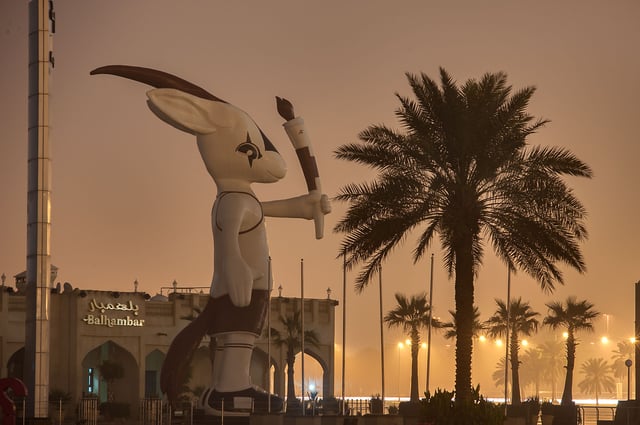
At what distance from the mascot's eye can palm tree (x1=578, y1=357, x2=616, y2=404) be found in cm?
9948

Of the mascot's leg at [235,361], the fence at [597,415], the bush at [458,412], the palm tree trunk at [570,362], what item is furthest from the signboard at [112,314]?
the bush at [458,412]

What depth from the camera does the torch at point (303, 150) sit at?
3397 centimetres

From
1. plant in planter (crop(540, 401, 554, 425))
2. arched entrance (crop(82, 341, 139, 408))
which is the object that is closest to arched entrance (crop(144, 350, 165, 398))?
arched entrance (crop(82, 341, 139, 408))

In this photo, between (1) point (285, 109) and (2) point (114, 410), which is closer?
(1) point (285, 109)

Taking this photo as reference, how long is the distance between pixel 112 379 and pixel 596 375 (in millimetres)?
79520

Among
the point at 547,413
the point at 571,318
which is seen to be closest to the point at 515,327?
the point at 571,318

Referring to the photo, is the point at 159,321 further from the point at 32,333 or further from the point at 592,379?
the point at 592,379

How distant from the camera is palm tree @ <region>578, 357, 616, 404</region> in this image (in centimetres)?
12884

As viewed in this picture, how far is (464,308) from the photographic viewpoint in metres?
28.7

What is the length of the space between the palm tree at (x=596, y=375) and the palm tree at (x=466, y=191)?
10148 cm

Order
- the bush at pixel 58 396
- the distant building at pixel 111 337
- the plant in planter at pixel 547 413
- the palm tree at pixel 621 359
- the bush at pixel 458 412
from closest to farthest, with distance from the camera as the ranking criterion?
1. the bush at pixel 458 412
2. the plant in planter at pixel 547 413
3. the bush at pixel 58 396
4. the distant building at pixel 111 337
5. the palm tree at pixel 621 359

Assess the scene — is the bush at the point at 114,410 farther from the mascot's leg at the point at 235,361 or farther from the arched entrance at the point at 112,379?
the mascot's leg at the point at 235,361

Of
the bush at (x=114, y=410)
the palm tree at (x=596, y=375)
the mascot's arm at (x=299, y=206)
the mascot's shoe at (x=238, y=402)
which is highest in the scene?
the mascot's arm at (x=299, y=206)

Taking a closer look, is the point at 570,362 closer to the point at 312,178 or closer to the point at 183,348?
the point at 312,178
